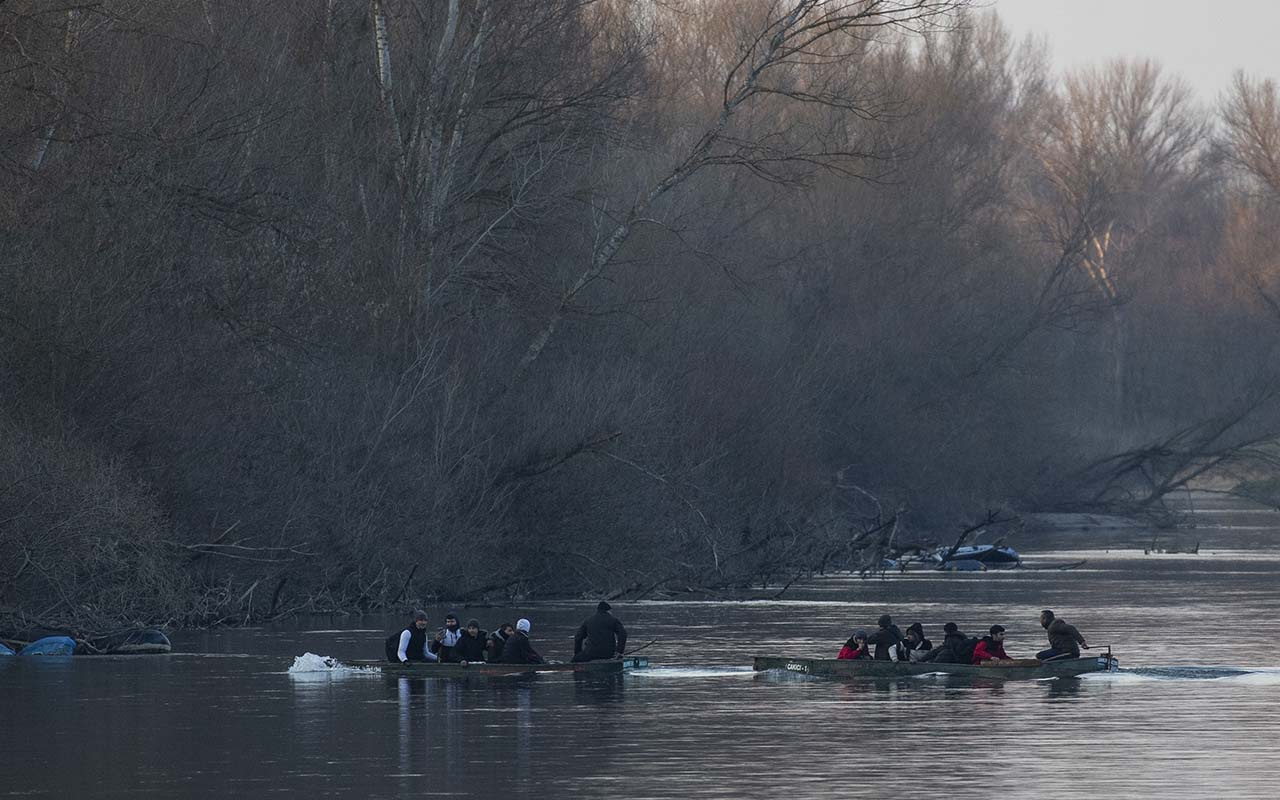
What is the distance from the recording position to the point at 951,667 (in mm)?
29922

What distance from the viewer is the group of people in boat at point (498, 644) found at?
101 feet

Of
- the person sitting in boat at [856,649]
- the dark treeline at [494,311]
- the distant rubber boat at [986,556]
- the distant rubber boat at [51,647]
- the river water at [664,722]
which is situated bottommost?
the river water at [664,722]

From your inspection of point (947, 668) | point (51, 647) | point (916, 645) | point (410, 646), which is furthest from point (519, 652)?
point (51, 647)

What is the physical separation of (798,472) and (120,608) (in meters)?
26.1

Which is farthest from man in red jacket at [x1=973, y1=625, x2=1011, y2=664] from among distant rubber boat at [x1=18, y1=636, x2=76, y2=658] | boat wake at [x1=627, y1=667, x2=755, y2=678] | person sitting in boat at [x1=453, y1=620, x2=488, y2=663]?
distant rubber boat at [x1=18, y1=636, x2=76, y2=658]

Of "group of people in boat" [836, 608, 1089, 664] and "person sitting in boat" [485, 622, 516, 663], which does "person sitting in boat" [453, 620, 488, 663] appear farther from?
"group of people in boat" [836, 608, 1089, 664]

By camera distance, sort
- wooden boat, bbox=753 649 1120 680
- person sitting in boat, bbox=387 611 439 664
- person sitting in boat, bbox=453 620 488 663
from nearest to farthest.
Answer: wooden boat, bbox=753 649 1120 680
person sitting in boat, bbox=387 611 439 664
person sitting in boat, bbox=453 620 488 663

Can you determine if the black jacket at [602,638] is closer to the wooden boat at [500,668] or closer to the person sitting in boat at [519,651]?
the wooden boat at [500,668]

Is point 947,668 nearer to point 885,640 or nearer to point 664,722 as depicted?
point 885,640

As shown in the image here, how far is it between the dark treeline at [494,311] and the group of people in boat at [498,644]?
7.07 metres

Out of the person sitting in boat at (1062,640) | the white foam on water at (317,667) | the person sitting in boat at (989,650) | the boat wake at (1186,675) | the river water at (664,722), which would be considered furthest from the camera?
the white foam on water at (317,667)

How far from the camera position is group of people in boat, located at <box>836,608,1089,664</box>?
1174 inches

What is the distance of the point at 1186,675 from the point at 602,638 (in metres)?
8.49

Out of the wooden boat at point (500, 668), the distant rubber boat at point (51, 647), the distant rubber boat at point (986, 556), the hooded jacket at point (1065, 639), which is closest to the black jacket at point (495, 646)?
the wooden boat at point (500, 668)
